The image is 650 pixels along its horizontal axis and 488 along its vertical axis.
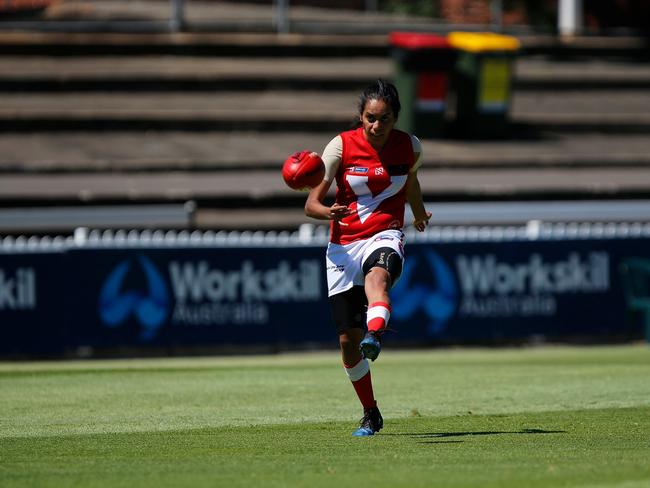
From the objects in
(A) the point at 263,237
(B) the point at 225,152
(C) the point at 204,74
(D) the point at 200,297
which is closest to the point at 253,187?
(B) the point at 225,152

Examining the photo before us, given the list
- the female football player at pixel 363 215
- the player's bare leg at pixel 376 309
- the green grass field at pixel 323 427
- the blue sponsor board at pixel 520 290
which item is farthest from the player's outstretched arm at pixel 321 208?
the blue sponsor board at pixel 520 290

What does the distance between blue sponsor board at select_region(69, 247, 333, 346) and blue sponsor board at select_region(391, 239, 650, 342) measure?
147 cm

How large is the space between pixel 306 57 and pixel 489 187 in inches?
296

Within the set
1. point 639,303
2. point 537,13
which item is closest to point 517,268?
point 639,303

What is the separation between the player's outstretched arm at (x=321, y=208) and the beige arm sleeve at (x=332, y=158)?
0.08 metres

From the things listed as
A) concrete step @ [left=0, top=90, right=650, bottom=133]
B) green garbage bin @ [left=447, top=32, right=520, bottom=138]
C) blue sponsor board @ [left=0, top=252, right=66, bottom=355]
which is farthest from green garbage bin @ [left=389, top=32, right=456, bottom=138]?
blue sponsor board @ [left=0, top=252, right=66, bottom=355]

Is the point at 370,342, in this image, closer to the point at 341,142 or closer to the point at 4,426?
the point at 341,142

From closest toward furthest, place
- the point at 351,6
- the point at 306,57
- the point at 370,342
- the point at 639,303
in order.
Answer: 1. the point at 370,342
2. the point at 639,303
3. the point at 306,57
4. the point at 351,6

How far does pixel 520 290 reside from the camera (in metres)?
19.7

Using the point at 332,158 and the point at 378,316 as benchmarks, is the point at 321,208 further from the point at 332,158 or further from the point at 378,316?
the point at 378,316

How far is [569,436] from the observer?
8.13 meters

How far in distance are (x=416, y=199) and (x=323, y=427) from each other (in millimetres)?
1743

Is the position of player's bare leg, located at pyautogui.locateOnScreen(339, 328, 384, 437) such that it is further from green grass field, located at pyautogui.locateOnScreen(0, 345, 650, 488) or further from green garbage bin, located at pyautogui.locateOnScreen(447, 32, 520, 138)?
green garbage bin, located at pyautogui.locateOnScreen(447, 32, 520, 138)

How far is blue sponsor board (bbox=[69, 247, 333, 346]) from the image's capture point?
18203 mm
